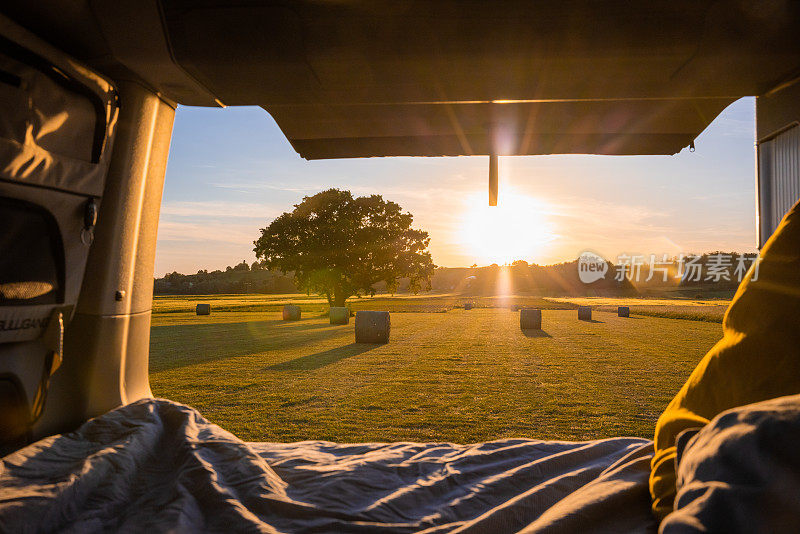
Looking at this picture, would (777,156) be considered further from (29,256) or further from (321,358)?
(321,358)

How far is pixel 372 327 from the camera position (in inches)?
485

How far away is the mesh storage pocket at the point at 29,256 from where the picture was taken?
1845 millimetres

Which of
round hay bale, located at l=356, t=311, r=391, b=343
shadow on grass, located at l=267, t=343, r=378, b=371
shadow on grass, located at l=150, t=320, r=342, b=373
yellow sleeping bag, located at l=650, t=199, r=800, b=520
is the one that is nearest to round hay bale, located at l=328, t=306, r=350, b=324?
shadow on grass, located at l=150, t=320, r=342, b=373

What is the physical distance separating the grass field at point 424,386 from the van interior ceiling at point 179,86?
85.4 inches

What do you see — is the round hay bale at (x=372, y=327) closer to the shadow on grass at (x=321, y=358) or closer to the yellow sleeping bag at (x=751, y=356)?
the shadow on grass at (x=321, y=358)

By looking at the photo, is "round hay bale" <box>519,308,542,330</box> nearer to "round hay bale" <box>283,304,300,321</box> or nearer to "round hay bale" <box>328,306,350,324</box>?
"round hay bale" <box>328,306,350,324</box>

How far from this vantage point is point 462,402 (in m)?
5.61

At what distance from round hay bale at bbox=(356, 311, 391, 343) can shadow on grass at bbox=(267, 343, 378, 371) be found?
15.2 inches

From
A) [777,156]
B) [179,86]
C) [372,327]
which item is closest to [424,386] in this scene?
[777,156]

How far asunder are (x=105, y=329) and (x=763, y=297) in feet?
9.26

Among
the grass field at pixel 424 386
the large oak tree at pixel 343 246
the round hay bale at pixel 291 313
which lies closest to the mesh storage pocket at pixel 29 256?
the grass field at pixel 424 386

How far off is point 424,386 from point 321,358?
3542 mm

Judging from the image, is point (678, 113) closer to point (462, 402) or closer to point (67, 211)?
point (67, 211)

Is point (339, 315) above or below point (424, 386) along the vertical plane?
above
